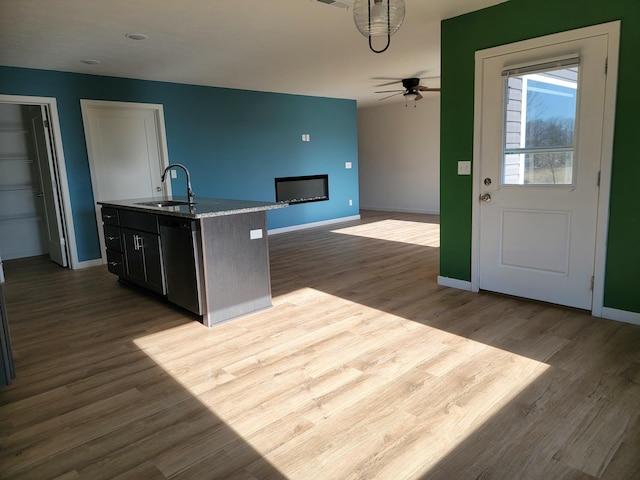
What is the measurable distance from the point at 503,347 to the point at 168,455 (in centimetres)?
204

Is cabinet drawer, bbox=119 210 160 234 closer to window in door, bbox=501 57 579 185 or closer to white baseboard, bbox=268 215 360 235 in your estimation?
window in door, bbox=501 57 579 185

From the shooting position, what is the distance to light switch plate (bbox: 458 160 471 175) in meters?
3.73

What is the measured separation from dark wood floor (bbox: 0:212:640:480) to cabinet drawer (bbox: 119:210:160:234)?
70 centimetres

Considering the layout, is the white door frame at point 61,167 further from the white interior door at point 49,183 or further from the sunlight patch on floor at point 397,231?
the sunlight patch on floor at point 397,231

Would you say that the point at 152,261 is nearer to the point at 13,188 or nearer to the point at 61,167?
the point at 61,167

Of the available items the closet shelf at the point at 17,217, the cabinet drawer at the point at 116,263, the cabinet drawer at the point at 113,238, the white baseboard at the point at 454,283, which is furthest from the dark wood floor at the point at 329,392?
the closet shelf at the point at 17,217

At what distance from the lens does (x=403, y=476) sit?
5.39 feet

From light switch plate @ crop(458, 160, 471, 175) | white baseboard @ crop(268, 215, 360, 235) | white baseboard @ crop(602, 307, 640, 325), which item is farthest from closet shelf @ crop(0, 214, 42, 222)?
white baseboard @ crop(602, 307, 640, 325)

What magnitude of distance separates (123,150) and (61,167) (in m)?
0.79

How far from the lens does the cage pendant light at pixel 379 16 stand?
213 centimetres

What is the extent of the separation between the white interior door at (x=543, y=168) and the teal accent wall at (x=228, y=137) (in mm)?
4244

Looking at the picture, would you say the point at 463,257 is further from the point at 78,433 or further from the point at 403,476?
the point at 78,433

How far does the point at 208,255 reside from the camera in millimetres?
3158

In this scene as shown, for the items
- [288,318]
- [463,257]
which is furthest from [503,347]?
[288,318]
